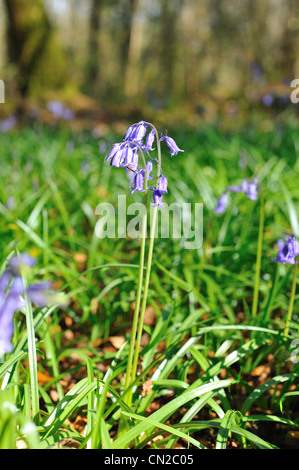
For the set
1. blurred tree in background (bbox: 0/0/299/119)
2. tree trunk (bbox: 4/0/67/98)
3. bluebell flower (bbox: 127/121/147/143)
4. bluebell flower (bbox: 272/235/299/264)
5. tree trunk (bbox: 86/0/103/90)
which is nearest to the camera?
bluebell flower (bbox: 127/121/147/143)

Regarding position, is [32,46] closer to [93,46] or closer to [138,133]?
[93,46]

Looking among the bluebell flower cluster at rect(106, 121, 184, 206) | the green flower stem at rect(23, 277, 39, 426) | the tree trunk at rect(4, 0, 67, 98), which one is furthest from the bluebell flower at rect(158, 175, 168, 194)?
the tree trunk at rect(4, 0, 67, 98)

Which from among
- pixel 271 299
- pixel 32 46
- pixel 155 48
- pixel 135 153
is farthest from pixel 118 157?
pixel 155 48

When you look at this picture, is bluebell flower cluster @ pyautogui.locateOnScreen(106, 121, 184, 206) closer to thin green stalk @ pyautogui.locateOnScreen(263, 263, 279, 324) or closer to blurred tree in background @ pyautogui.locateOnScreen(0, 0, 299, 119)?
thin green stalk @ pyautogui.locateOnScreen(263, 263, 279, 324)

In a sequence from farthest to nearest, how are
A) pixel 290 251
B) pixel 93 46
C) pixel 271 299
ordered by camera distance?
pixel 93 46
pixel 271 299
pixel 290 251

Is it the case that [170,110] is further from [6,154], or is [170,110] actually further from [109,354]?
[109,354]

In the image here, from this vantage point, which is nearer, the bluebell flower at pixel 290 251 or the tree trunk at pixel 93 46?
the bluebell flower at pixel 290 251

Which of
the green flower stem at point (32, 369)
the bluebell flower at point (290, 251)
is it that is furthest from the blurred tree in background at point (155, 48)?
the green flower stem at point (32, 369)

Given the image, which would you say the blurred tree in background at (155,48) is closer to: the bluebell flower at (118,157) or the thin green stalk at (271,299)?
the thin green stalk at (271,299)

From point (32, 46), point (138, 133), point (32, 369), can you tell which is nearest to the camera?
point (138, 133)
